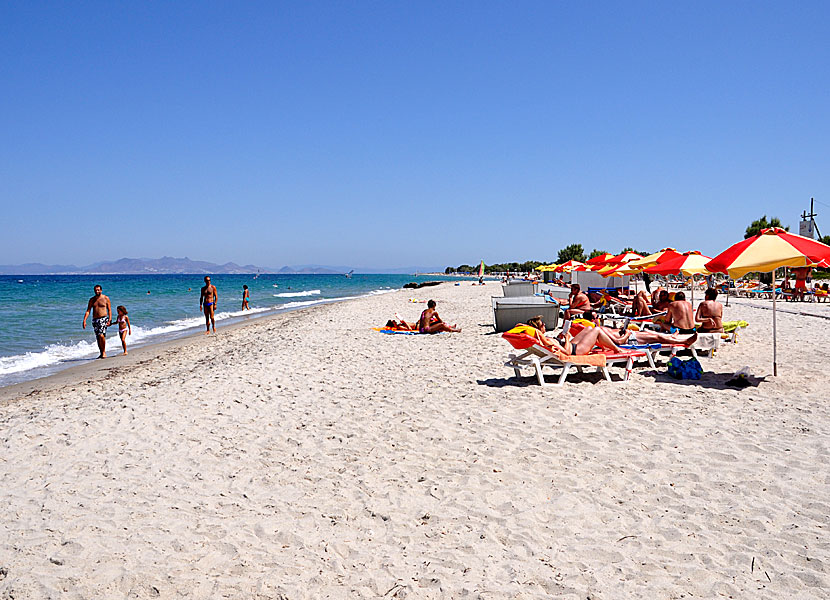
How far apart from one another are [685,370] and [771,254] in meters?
1.77

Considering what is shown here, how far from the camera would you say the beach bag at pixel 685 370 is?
6969 mm

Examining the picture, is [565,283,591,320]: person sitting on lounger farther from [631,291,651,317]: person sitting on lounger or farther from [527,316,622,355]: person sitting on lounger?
[527,316,622,355]: person sitting on lounger

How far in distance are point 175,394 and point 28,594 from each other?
4460mm

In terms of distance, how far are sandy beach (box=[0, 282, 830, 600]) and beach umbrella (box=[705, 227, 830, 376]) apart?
143 cm

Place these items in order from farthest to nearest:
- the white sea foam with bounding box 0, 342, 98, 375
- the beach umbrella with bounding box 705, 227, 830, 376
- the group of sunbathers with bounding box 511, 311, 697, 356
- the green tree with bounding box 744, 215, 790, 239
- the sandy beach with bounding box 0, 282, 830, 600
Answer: the green tree with bounding box 744, 215, 790, 239, the white sea foam with bounding box 0, 342, 98, 375, the group of sunbathers with bounding box 511, 311, 697, 356, the beach umbrella with bounding box 705, 227, 830, 376, the sandy beach with bounding box 0, 282, 830, 600

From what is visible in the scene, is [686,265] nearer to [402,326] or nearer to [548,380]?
[548,380]

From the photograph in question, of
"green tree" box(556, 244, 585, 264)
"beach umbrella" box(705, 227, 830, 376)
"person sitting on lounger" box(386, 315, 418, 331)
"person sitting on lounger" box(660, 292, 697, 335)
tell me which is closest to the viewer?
"beach umbrella" box(705, 227, 830, 376)

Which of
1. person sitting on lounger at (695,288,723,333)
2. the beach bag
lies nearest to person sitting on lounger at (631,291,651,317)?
person sitting on lounger at (695,288,723,333)

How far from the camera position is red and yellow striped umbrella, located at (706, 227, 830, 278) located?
230 inches

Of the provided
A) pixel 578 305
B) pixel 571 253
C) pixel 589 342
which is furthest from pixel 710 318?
pixel 571 253

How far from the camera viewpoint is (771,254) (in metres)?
5.96

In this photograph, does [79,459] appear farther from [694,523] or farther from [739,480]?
[739,480]

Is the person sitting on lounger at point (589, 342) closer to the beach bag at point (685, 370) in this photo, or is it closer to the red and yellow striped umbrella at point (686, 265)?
the beach bag at point (685, 370)

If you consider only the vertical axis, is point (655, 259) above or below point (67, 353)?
above
